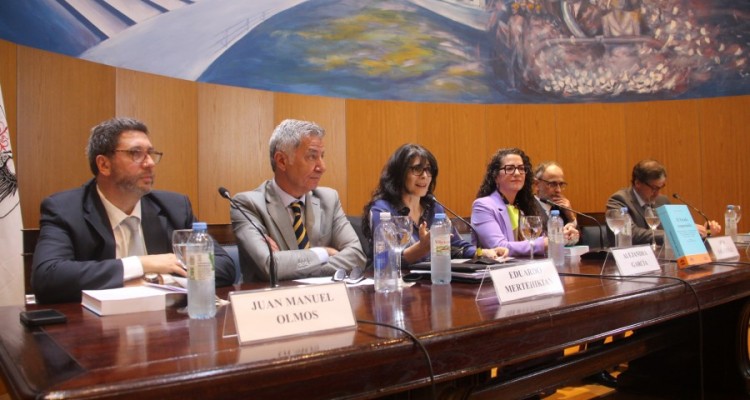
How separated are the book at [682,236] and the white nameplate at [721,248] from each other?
15 cm

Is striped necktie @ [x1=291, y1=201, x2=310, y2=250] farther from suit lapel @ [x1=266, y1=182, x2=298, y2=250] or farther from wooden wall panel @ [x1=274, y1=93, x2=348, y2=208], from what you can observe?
wooden wall panel @ [x1=274, y1=93, x2=348, y2=208]

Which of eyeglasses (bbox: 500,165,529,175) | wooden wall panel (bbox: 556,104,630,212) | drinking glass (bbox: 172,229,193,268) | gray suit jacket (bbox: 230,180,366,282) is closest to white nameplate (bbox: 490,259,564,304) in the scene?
drinking glass (bbox: 172,229,193,268)

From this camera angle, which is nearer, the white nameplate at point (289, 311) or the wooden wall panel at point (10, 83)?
the white nameplate at point (289, 311)

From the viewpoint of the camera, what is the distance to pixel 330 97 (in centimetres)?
523

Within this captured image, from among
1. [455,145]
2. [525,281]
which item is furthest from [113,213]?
[455,145]

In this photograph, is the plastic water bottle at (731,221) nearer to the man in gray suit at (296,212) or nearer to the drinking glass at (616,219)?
the drinking glass at (616,219)

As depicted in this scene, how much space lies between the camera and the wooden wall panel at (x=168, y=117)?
4.04 metres

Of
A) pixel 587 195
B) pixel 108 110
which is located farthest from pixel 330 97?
pixel 587 195

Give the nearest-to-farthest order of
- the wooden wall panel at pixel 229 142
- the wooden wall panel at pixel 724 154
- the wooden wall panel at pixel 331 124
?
1. the wooden wall panel at pixel 229 142
2. the wooden wall panel at pixel 331 124
3. the wooden wall panel at pixel 724 154

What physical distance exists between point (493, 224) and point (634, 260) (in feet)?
3.97

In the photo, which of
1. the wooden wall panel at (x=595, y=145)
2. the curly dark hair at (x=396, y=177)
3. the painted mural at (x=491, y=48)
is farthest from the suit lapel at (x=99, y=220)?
the wooden wall panel at (x=595, y=145)

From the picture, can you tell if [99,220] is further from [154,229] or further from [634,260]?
[634,260]

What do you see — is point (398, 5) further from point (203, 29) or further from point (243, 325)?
point (243, 325)

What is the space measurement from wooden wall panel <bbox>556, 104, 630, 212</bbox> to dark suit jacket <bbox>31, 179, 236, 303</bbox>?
4.86 m
